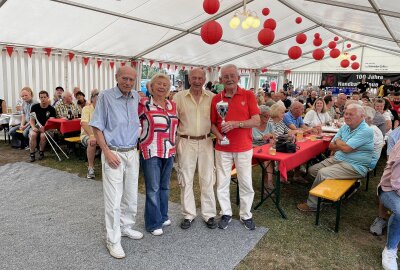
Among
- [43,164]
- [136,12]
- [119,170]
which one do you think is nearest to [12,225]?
[119,170]

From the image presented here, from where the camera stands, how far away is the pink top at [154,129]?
2.46 metres

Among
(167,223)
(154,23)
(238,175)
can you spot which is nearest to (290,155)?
(238,175)

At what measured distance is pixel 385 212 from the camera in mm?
2951

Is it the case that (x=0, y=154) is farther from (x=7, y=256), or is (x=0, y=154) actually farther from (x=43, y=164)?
(x=7, y=256)

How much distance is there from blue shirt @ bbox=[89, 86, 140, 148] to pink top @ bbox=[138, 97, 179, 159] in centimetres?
17

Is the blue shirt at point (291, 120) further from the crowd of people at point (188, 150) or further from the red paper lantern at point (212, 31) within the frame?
the red paper lantern at point (212, 31)

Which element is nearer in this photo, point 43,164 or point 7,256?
point 7,256

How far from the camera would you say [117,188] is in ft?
7.53

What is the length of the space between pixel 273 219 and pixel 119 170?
1745mm

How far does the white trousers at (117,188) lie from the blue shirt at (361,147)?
2.34 metres

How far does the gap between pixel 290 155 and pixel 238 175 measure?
66cm

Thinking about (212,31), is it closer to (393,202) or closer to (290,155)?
(290,155)

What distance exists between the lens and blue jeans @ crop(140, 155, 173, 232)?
2529 millimetres

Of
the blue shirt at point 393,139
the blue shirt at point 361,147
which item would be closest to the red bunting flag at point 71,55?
the blue shirt at point 361,147
